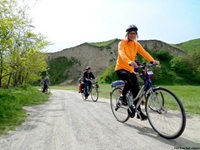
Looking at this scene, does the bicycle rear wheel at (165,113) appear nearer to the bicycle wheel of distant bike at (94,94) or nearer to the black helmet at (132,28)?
the black helmet at (132,28)

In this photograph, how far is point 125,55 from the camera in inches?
197

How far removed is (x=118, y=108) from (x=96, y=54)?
5732 cm

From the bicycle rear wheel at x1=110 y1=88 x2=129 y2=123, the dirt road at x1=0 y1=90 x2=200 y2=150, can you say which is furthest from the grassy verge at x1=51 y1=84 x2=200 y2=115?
the bicycle rear wheel at x1=110 y1=88 x2=129 y2=123

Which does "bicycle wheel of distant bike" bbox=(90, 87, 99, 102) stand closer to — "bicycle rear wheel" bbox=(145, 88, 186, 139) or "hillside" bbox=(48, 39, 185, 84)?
"bicycle rear wheel" bbox=(145, 88, 186, 139)

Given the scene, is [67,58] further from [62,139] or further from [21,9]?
[62,139]

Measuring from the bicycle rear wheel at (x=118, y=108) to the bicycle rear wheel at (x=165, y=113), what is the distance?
3.47 feet

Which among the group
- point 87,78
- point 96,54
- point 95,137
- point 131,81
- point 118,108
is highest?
point 96,54

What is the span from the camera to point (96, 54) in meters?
62.9

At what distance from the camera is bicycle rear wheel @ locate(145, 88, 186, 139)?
12.8 ft

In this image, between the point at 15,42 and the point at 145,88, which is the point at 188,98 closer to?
the point at 145,88

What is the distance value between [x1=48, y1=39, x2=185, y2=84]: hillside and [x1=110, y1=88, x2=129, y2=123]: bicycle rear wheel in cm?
5290

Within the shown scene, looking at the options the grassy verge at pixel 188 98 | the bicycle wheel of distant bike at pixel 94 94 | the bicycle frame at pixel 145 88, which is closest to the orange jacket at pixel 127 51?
the bicycle frame at pixel 145 88

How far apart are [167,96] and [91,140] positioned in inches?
68.4

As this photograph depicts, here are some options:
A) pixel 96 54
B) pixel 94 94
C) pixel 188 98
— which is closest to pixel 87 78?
pixel 94 94
